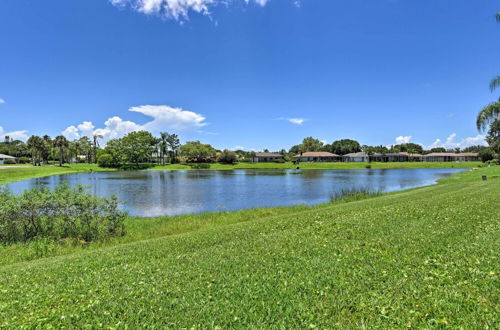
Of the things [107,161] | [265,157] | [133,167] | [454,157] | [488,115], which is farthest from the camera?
[265,157]

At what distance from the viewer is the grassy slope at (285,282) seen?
4645 millimetres

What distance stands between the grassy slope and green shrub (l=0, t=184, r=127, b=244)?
569 cm

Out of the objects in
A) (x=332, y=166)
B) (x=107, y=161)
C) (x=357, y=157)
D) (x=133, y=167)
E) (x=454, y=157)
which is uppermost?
(x=107, y=161)

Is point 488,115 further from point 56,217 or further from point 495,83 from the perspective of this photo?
point 56,217

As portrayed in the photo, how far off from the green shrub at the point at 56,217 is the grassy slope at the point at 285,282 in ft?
18.7

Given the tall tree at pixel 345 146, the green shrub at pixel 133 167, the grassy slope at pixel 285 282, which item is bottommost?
the grassy slope at pixel 285 282

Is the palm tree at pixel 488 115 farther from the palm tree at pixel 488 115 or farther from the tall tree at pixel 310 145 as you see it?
the tall tree at pixel 310 145

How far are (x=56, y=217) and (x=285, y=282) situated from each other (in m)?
12.9

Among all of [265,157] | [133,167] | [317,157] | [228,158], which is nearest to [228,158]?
[228,158]

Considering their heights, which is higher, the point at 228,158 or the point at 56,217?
the point at 228,158

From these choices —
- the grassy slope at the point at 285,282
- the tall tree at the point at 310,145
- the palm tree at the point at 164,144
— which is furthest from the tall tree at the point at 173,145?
the grassy slope at the point at 285,282

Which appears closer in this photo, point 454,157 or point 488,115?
point 488,115

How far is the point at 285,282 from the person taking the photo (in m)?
5.80

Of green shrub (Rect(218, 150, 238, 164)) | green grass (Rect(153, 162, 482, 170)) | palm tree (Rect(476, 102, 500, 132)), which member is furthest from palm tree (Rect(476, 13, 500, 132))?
green shrub (Rect(218, 150, 238, 164))
